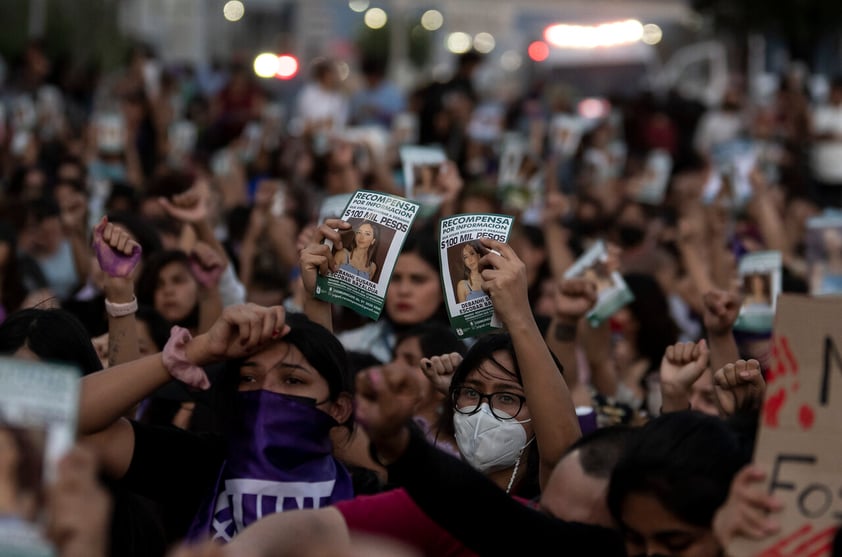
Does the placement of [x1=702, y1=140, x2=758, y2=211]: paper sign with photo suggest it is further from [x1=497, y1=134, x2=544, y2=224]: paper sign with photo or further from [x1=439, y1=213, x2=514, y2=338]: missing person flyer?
[x1=439, y1=213, x2=514, y2=338]: missing person flyer

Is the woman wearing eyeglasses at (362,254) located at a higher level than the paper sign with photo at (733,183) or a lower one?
higher

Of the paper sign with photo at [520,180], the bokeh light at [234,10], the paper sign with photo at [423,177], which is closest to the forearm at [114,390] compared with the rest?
the paper sign with photo at [423,177]

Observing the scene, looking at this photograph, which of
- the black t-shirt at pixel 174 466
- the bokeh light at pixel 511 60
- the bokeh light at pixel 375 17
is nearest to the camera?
the black t-shirt at pixel 174 466

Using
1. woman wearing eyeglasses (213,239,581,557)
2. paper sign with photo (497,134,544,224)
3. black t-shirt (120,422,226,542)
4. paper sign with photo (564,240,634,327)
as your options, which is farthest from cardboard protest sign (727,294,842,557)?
paper sign with photo (497,134,544,224)

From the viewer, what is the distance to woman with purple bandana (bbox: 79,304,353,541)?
3557 millimetres

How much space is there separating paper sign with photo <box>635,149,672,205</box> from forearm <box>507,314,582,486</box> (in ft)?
31.2

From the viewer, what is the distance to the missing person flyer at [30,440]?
232cm

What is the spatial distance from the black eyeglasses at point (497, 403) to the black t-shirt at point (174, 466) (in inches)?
28.5

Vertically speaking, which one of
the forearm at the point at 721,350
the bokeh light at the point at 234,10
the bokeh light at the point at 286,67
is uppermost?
the bokeh light at the point at 234,10

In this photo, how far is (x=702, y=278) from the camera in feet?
25.1

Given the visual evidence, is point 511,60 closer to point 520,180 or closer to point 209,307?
point 520,180

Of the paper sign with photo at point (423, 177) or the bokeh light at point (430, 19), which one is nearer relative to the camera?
the paper sign with photo at point (423, 177)

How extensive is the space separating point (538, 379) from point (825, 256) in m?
4.63

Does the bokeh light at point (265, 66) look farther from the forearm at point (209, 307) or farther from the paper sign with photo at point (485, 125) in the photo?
the forearm at point (209, 307)
